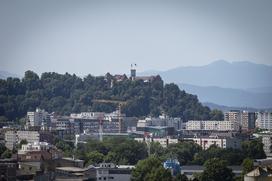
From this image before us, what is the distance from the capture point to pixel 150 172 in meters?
32.3

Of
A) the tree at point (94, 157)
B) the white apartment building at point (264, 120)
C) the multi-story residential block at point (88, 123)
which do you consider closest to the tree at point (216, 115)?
the white apartment building at point (264, 120)

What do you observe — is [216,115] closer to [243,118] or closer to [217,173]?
[243,118]

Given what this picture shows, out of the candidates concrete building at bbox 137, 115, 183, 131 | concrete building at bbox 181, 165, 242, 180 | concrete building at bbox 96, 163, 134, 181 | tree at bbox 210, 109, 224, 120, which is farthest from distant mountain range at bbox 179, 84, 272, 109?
concrete building at bbox 96, 163, 134, 181

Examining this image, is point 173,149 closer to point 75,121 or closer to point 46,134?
point 46,134

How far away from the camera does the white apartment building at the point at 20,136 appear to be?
162ft

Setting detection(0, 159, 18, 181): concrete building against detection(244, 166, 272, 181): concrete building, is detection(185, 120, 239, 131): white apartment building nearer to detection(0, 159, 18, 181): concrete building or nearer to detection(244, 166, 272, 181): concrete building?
detection(0, 159, 18, 181): concrete building

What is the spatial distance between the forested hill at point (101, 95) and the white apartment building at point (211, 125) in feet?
9.85

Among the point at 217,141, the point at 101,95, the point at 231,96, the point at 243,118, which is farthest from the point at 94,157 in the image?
the point at 231,96

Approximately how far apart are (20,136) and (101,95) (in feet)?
85.9

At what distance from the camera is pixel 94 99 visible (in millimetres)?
76688

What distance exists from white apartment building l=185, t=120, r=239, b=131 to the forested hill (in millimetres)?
3001

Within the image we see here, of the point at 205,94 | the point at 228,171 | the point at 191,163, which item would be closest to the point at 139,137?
the point at 191,163

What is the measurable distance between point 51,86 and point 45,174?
46.4 meters

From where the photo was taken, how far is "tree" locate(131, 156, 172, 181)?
31000 mm
